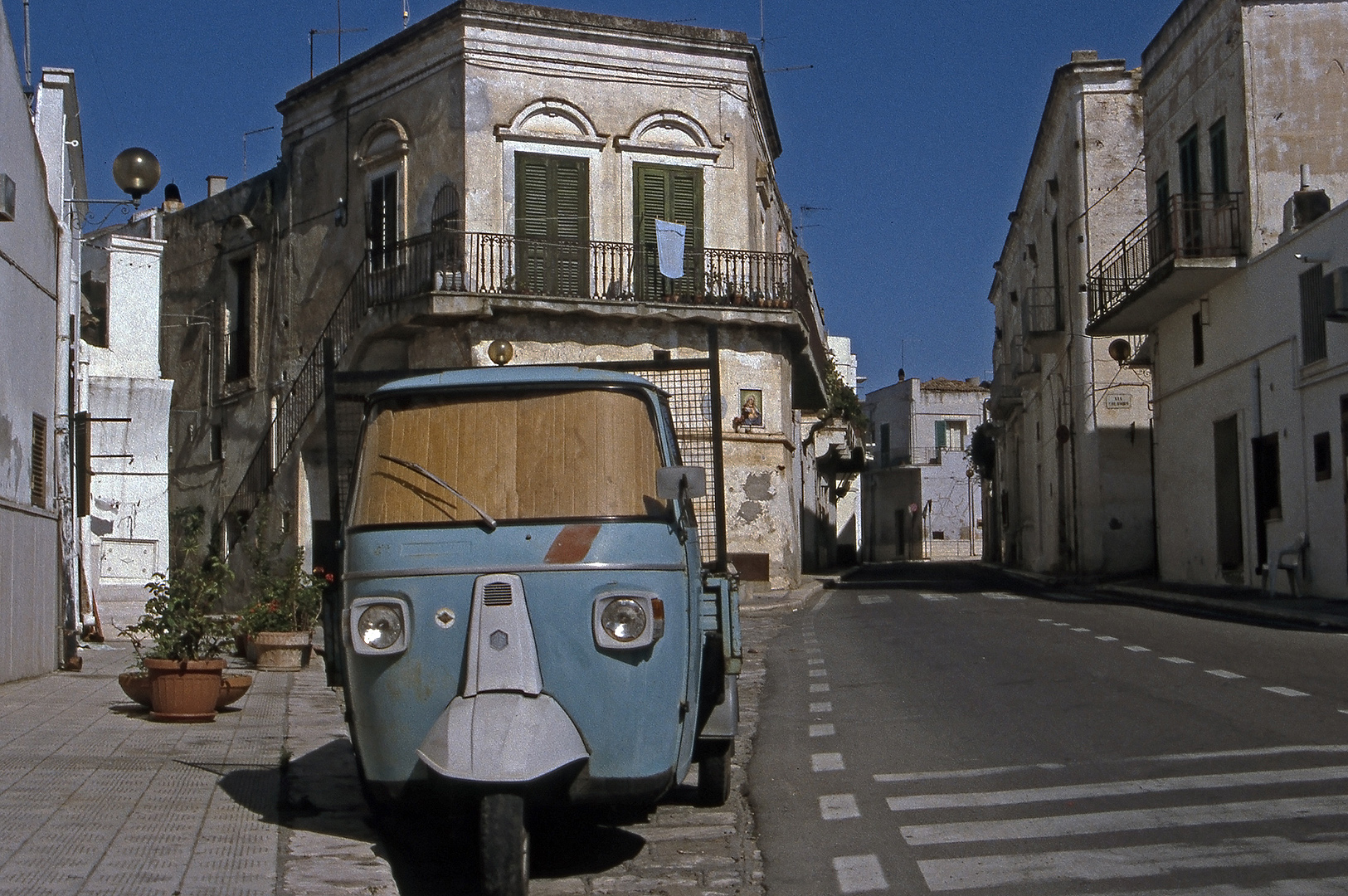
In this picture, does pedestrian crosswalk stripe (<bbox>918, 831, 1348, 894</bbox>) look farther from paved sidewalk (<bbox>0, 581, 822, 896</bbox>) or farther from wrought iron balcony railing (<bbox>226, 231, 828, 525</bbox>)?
wrought iron balcony railing (<bbox>226, 231, 828, 525</bbox>)

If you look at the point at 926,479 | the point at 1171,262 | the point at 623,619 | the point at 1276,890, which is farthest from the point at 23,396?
the point at 926,479

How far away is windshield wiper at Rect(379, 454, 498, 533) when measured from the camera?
5.80 m

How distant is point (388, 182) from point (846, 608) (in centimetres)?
1226

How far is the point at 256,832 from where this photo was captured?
625 cm

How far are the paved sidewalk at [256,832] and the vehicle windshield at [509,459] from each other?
146 centimetres

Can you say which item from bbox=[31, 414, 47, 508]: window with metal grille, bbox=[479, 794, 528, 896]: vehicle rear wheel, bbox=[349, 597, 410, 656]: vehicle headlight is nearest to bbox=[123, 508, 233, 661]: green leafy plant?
bbox=[31, 414, 47, 508]: window with metal grille

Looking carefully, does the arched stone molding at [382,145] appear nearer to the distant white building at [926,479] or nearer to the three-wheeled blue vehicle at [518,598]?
the three-wheeled blue vehicle at [518,598]

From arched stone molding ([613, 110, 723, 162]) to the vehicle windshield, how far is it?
21.7 m

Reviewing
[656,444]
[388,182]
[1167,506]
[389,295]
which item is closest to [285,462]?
[389,295]

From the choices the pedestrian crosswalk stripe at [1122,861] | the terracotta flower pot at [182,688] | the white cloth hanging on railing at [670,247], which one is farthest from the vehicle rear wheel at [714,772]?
the white cloth hanging on railing at [670,247]

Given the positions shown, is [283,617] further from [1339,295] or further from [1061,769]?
[1339,295]

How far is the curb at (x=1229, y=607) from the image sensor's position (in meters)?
16.9

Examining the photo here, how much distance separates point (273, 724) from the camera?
1038cm

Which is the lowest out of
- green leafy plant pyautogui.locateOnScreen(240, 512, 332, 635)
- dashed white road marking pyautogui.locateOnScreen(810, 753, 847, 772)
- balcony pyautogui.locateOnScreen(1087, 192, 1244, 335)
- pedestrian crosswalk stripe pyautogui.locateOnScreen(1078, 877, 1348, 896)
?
dashed white road marking pyautogui.locateOnScreen(810, 753, 847, 772)
